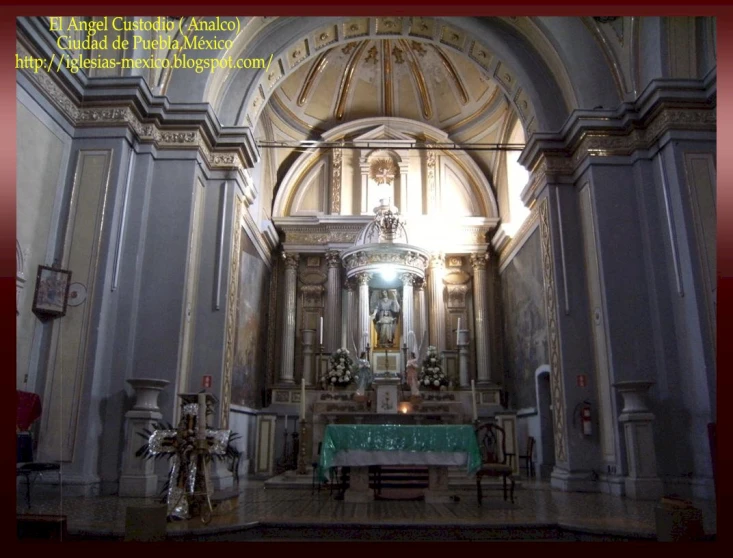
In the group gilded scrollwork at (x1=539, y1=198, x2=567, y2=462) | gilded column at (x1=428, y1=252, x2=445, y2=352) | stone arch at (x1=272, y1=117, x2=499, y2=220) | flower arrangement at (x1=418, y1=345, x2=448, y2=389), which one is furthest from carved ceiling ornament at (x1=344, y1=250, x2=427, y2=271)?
gilded scrollwork at (x1=539, y1=198, x2=567, y2=462)

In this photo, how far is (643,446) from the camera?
723 centimetres

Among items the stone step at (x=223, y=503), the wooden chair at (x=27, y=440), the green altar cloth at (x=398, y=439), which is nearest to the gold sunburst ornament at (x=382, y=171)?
the green altar cloth at (x=398, y=439)

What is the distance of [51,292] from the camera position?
22.5 ft

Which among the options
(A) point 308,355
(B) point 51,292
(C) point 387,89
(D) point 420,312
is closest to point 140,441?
(B) point 51,292

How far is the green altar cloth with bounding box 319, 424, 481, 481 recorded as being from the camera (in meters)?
6.50

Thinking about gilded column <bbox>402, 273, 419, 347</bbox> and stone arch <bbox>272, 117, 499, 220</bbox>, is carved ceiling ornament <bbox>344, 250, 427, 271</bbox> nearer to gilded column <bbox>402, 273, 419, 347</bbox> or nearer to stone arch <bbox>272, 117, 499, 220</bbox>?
gilded column <bbox>402, 273, 419, 347</bbox>

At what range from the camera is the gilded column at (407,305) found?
1395 centimetres

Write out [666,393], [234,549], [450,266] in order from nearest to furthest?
[234,549]
[666,393]
[450,266]

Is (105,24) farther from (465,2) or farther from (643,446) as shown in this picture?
(643,446)

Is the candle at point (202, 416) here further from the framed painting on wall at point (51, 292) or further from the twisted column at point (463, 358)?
the twisted column at point (463, 358)

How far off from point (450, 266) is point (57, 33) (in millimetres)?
10553

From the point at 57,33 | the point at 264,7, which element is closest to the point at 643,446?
the point at 264,7

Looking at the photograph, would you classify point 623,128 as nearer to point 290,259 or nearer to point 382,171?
point 382,171

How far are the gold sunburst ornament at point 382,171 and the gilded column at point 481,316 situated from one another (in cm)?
310
